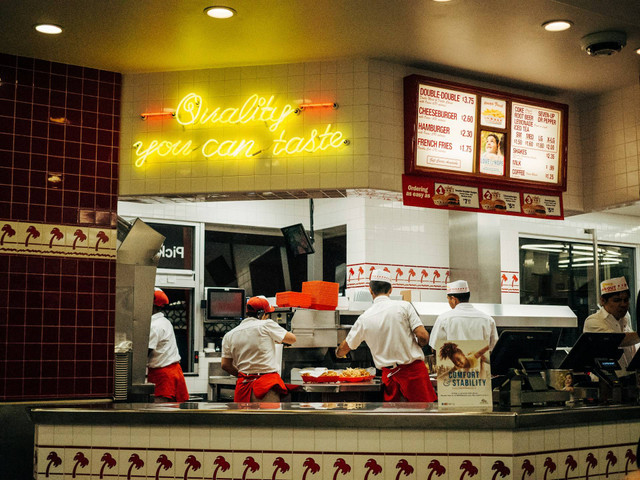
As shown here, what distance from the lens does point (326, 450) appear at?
3793mm

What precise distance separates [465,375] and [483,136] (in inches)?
99.6

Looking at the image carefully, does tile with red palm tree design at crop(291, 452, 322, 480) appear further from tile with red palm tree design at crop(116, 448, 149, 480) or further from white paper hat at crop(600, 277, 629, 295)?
white paper hat at crop(600, 277, 629, 295)

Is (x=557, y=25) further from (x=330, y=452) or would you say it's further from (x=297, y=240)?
(x=297, y=240)

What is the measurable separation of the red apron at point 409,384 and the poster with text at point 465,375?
2.09m

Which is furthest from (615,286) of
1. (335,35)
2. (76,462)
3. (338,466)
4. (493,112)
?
(76,462)

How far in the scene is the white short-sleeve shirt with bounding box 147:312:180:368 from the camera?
7.01m

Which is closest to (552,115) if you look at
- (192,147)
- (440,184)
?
(440,184)

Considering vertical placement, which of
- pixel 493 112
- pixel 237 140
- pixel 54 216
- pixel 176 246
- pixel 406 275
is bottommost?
pixel 406 275

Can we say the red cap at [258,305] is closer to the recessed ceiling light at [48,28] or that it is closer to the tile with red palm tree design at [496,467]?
the recessed ceiling light at [48,28]

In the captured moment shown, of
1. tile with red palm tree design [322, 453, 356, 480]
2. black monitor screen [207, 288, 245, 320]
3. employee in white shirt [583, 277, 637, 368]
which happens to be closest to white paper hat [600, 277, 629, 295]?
employee in white shirt [583, 277, 637, 368]

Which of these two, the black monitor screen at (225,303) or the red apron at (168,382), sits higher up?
the black monitor screen at (225,303)

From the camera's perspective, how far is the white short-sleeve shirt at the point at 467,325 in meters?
6.45

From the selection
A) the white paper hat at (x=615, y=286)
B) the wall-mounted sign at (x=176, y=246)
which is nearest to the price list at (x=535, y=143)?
the white paper hat at (x=615, y=286)

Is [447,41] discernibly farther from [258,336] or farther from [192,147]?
[258,336]
